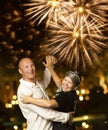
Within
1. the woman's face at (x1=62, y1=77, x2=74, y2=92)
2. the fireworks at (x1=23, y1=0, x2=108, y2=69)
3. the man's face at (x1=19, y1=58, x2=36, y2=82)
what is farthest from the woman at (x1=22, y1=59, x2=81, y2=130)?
the fireworks at (x1=23, y1=0, x2=108, y2=69)

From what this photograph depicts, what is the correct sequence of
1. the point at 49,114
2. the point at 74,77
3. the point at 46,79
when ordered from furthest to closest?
the point at 46,79 < the point at 74,77 < the point at 49,114

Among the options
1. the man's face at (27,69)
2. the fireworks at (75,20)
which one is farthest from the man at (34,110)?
the fireworks at (75,20)

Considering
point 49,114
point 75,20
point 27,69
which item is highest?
point 27,69

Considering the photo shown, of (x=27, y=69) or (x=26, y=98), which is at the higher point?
(x=27, y=69)

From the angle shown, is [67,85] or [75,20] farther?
[75,20]

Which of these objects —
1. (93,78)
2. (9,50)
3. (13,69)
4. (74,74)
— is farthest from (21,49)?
(74,74)

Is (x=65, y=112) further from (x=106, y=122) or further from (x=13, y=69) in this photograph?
(x=13, y=69)

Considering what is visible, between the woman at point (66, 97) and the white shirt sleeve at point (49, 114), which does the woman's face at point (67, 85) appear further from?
the white shirt sleeve at point (49, 114)

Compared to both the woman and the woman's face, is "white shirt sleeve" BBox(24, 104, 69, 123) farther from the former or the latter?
the woman's face

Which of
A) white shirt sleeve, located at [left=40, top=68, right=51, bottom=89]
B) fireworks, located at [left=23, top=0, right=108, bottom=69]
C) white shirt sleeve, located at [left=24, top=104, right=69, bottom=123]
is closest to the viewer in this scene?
white shirt sleeve, located at [left=24, top=104, right=69, bottom=123]

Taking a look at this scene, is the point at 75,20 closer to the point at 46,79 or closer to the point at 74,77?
the point at 46,79

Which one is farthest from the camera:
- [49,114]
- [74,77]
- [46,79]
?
[46,79]

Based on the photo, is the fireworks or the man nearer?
the man

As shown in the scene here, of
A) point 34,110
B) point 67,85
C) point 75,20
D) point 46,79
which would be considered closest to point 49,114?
point 34,110
